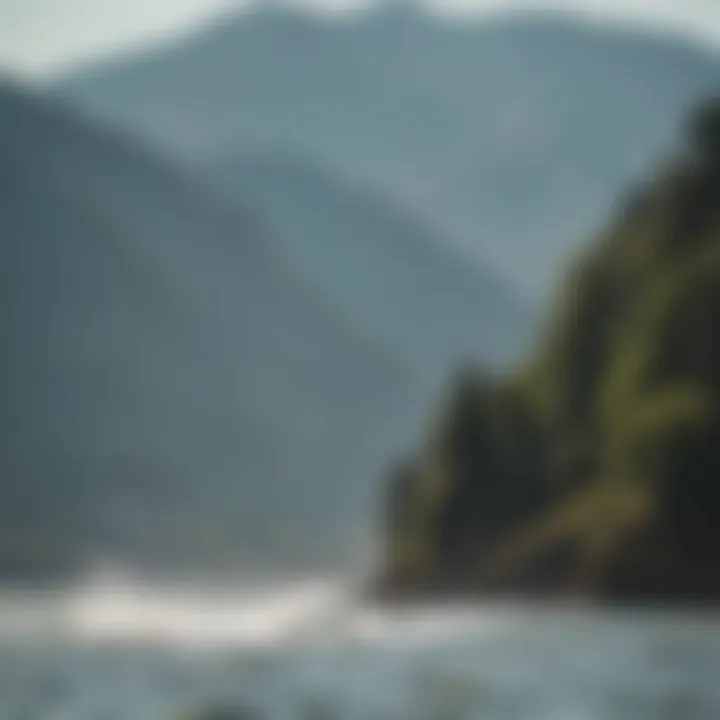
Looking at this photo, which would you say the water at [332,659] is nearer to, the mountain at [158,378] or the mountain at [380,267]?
the mountain at [158,378]

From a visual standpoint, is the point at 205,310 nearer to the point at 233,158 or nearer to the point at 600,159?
the point at 233,158

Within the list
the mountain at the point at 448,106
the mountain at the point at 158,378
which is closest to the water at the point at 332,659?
the mountain at the point at 158,378

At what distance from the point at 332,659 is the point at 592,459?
308 centimetres

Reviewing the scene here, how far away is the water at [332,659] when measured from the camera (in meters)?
9.02

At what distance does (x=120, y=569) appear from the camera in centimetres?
1291

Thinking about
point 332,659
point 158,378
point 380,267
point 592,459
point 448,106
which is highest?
point 448,106

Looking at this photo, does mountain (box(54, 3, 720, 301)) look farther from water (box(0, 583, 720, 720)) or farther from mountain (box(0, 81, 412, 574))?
water (box(0, 583, 720, 720))

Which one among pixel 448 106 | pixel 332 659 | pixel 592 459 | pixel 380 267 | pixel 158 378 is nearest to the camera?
pixel 332 659

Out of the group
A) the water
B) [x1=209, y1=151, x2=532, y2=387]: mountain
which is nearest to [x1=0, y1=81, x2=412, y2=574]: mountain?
[x1=209, y1=151, x2=532, y2=387]: mountain

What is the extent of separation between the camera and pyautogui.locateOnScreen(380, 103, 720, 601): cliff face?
13.1m

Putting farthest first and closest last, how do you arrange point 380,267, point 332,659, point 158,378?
point 380,267 < point 158,378 < point 332,659

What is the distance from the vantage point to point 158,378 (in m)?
14.1

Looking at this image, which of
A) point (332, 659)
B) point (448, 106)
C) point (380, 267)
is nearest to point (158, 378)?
point (380, 267)

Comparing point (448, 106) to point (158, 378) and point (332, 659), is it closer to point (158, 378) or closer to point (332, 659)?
point (158, 378)
